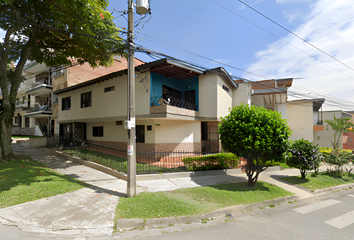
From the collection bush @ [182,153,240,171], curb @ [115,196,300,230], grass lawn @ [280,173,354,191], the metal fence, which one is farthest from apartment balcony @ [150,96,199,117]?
curb @ [115,196,300,230]

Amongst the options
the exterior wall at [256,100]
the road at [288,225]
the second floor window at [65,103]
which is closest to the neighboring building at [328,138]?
the exterior wall at [256,100]

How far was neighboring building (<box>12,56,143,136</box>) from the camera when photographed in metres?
21.3

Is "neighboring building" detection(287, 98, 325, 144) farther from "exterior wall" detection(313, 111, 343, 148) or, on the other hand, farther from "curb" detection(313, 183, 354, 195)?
"curb" detection(313, 183, 354, 195)

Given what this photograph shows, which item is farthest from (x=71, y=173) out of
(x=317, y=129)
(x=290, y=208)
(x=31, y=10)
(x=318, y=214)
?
(x=317, y=129)

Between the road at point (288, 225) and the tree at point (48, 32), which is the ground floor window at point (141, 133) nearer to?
the tree at point (48, 32)

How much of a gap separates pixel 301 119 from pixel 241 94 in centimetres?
945

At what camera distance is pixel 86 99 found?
1744 centimetres

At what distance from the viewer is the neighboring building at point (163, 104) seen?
12812 mm

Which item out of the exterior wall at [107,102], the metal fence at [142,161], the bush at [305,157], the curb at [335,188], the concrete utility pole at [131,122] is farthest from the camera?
the exterior wall at [107,102]

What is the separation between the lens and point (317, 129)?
23.4 m

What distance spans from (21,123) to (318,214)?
40.5 metres

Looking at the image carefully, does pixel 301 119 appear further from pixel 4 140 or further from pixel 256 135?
pixel 4 140

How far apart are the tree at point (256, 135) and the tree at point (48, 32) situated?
6.11 metres

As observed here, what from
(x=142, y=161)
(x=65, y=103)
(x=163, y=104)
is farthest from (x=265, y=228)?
(x=65, y=103)
